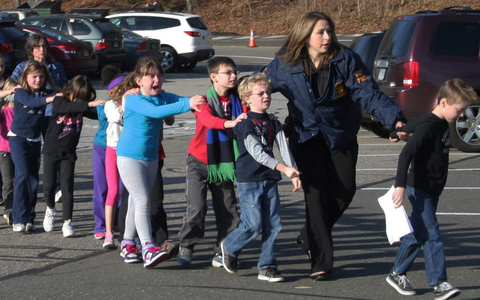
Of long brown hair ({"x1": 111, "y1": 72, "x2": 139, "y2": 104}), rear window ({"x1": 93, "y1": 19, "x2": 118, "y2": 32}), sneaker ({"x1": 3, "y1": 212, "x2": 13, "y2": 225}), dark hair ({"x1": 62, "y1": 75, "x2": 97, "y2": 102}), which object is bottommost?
rear window ({"x1": 93, "y1": 19, "x2": 118, "y2": 32})

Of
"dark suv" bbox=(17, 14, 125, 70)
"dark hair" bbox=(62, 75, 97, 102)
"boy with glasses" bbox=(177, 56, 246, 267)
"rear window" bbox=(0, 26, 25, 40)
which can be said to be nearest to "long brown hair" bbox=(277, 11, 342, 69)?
"boy with glasses" bbox=(177, 56, 246, 267)

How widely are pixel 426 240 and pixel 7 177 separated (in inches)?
171

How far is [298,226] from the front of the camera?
720cm

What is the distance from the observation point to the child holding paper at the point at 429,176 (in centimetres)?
492

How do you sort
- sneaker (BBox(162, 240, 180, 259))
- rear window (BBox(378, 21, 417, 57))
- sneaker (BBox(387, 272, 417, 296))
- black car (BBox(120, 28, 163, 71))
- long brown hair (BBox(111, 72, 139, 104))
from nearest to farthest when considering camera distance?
1. sneaker (BBox(387, 272, 417, 296))
2. sneaker (BBox(162, 240, 180, 259))
3. long brown hair (BBox(111, 72, 139, 104))
4. rear window (BBox(378, 21, 417, 57))
5. black car (BBox(120, 28, 163, 71))

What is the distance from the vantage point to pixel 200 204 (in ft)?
19.1

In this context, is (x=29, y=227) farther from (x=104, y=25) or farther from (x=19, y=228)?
(x=104, y=25)

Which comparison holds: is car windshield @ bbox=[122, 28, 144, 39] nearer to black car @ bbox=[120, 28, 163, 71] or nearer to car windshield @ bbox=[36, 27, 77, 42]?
black car @ bbox=[120, 28, 163, 71]

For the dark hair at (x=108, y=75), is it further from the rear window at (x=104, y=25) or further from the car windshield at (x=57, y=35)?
the rear window at (x=104, y=25)

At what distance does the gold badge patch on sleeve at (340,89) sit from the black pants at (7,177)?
3673 millimetres

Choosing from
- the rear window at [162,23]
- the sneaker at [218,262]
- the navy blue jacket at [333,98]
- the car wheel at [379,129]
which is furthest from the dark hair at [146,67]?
the rear window at [162,23]

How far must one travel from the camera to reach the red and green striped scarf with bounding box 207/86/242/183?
5.70 meters

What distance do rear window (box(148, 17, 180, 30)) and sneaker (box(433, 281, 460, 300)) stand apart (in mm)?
20338

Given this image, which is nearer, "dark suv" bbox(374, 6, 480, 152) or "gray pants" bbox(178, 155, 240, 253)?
"gray pants" bbox(178, 155, 240, 253)
